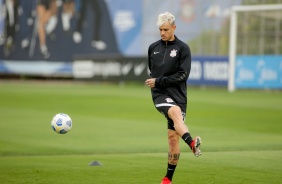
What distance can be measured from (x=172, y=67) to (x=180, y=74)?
16 cm

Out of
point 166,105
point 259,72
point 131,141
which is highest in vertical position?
point 166,105

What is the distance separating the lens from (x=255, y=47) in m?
38.7

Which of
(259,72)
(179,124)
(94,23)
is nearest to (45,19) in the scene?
(94,23)

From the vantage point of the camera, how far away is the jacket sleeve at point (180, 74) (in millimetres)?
10469

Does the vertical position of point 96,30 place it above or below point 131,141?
below

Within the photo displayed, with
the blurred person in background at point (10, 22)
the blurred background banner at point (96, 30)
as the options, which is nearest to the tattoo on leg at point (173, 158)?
the blurred background banner at point (96, 30)

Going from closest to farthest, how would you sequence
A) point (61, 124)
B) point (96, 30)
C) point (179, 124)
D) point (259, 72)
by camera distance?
point (179, 124) → point (61, 124) → point (259, 72) → point (96, 30)

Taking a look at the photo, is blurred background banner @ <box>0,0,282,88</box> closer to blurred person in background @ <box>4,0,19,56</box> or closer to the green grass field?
blurred person in background @ <box>4,0,19,56</box>

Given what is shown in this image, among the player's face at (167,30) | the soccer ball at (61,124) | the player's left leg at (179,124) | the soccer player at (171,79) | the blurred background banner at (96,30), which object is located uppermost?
the player's face at (167,30)

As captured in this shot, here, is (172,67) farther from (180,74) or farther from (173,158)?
(173,158)

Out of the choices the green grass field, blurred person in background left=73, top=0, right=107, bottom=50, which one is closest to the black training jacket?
the green grass field

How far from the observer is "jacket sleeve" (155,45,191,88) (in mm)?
10469

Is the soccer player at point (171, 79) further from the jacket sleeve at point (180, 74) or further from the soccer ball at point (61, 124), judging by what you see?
the soccer ball at point (61, 124)

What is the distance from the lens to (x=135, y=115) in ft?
80.3
